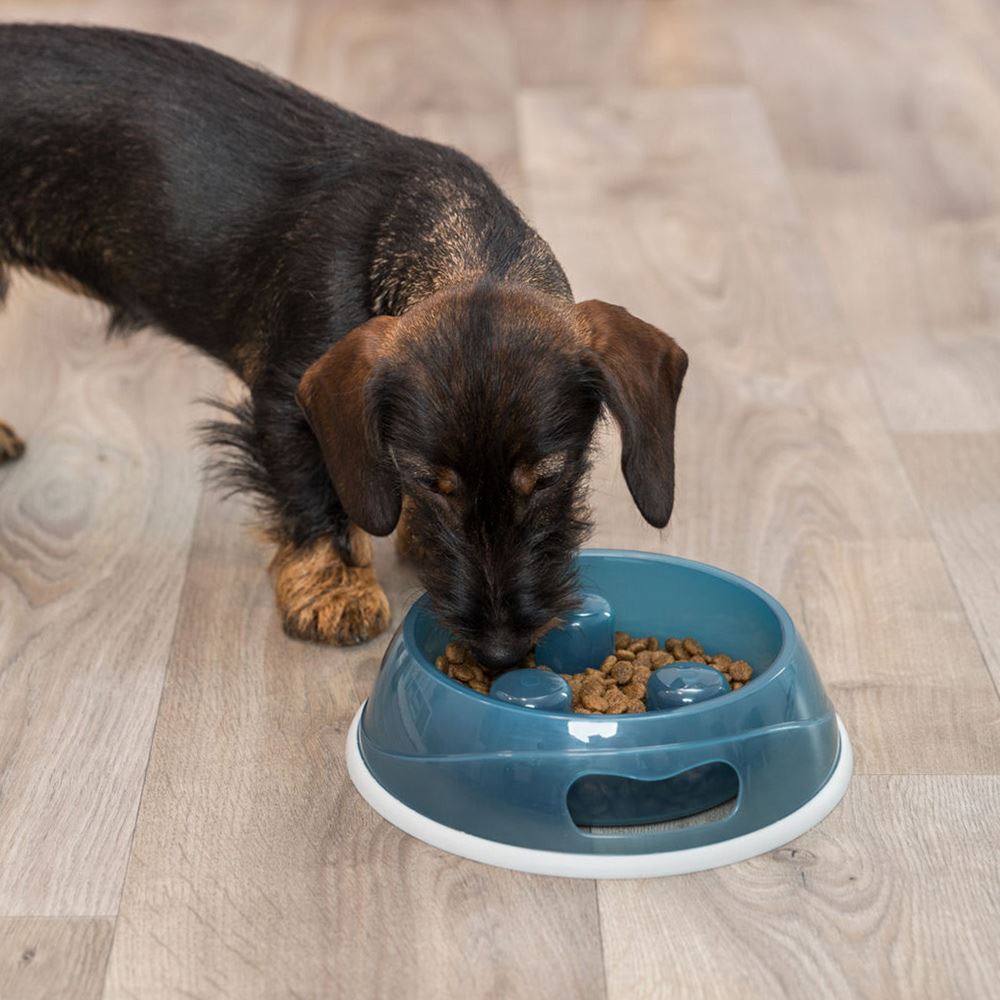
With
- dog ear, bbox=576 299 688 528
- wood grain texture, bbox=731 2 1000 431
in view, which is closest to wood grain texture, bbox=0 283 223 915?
dog ear, bbox=576 299 688 528

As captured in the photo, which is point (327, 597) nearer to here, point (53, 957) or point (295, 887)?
point (295, 887)

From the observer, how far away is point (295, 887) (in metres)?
2.11

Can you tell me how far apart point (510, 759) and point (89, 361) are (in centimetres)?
194

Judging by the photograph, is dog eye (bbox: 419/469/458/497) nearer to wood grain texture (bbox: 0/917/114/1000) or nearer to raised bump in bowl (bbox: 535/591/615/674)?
raised bump in bowl (bbox: 535/591/615/674)

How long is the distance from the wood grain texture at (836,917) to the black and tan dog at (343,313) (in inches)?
16.4

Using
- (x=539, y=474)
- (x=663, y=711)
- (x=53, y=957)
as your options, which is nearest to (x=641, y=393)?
(x=539, y=474)

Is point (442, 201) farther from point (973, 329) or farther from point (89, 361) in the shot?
point (973, 329)

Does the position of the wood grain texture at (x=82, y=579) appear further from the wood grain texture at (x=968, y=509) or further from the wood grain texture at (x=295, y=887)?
the wood grain texture at (x=968, y=509)

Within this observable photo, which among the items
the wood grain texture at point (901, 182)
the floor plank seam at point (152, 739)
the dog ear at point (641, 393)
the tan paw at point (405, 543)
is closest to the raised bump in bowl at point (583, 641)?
the dog ear at point (641, 393)

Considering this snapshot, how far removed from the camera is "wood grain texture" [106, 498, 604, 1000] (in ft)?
6.45

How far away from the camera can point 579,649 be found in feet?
7.96

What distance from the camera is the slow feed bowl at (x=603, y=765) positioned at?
2039mm

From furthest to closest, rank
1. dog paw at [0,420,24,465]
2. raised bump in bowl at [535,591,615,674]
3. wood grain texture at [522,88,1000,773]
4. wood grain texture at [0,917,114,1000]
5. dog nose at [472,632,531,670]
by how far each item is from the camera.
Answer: dog paw at [0,420,24,465], wood grain texture at [522,88,1000,773], raised bump in bowl at [535,591,615,674], dog nose at [472,632,531,670], wood grain texture at [0,917,114,1000]

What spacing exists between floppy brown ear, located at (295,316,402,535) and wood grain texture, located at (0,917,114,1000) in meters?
0.65
